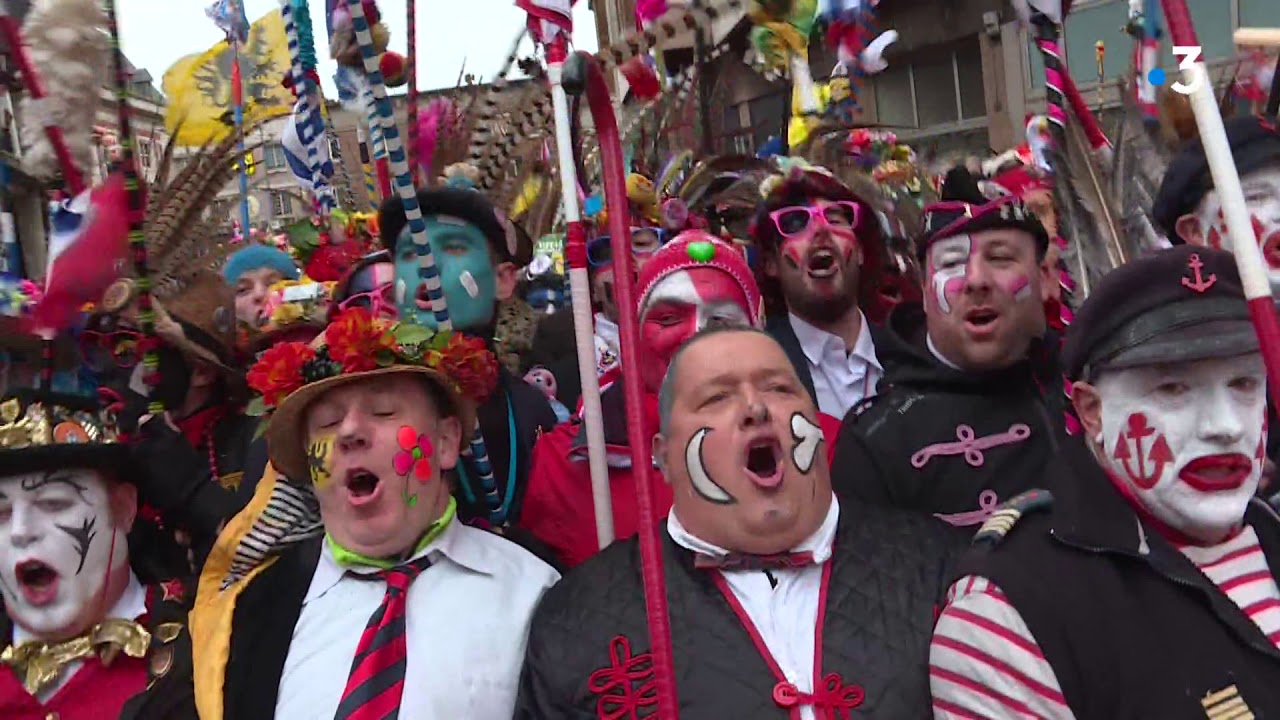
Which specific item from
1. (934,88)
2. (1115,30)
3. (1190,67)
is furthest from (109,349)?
(934,88)

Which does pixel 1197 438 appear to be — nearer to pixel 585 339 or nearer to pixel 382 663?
pixel 585 339

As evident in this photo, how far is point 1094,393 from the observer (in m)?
2.30

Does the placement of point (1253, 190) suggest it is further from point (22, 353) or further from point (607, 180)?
point (22, 353)

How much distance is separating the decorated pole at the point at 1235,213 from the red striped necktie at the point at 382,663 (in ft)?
6.49

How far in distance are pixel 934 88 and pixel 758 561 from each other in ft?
47.9

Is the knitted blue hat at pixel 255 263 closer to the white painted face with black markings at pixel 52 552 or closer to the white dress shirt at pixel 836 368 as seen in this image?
the white painted face with black markings at pixel 52 552

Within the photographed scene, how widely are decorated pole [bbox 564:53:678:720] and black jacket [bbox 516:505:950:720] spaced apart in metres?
0.08

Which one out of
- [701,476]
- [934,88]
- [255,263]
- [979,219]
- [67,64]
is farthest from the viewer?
[934,88]

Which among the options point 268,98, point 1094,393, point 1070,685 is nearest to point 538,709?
point 1070,685

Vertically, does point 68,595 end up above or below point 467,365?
below

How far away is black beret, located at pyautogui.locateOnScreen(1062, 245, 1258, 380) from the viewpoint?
2154 mm

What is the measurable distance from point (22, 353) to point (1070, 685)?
3.31 m

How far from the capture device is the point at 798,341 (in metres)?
4.29

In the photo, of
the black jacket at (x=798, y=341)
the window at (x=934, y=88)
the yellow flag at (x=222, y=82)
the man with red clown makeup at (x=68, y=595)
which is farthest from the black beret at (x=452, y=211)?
the window at (x=934, y=88)
